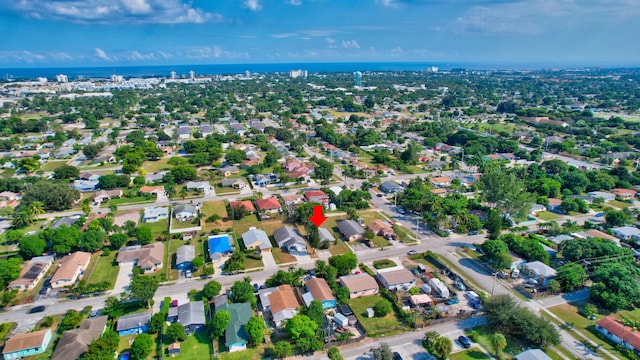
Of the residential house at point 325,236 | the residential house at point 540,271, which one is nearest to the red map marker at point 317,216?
the residential house at point 325,236

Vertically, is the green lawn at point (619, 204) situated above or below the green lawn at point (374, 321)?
above

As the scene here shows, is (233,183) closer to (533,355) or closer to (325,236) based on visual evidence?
(325,236)

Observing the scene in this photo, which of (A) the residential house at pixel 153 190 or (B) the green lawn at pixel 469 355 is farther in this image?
(A) the residential house at pixel 153 190

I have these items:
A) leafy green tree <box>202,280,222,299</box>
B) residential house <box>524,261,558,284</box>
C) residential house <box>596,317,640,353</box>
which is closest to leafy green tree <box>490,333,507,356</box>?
residential house <box>596,317,640,353</box>

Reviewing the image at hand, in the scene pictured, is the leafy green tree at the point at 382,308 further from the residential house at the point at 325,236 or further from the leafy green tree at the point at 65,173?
the leafy green tree at the point at 65,173

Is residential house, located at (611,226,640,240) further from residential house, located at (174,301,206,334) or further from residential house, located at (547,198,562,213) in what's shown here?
residential house, located at (174,301,206,334)
